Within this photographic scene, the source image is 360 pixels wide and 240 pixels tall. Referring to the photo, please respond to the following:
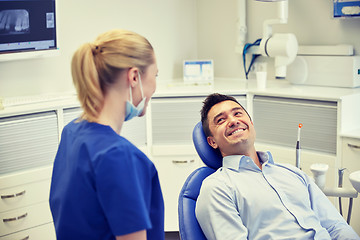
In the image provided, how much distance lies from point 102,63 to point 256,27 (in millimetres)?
2610

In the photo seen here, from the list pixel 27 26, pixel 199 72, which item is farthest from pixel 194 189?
pixel 199 72

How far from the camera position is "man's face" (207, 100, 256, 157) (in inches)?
86.7

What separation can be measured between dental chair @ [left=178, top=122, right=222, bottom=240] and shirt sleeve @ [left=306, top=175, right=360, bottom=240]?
407mm

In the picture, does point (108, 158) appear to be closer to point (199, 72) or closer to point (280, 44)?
point (280, 44)

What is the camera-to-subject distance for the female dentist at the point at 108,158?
1289 mm

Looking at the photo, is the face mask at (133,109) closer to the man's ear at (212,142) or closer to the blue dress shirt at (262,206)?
the blue dress shirt at (262,206)

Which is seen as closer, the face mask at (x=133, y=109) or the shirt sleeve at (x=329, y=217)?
the face mask at (x=133, y=109)

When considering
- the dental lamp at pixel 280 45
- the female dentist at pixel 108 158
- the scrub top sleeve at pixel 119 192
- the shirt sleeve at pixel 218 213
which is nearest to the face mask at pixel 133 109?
the female dentist at pixel 108 158

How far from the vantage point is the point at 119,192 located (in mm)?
1277

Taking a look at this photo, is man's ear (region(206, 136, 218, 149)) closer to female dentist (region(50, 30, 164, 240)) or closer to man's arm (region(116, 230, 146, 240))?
female dentist (region(50, 30, 164, 240))

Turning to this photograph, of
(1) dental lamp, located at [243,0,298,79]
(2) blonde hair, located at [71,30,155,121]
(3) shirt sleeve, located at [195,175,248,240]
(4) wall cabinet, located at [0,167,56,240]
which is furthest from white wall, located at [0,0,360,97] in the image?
(2) blonde hair, located at [71,30,155,121]

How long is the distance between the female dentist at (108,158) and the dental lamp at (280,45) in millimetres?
2090

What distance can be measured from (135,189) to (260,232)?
0.84 metres

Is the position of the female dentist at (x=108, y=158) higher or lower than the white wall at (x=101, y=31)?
lower
